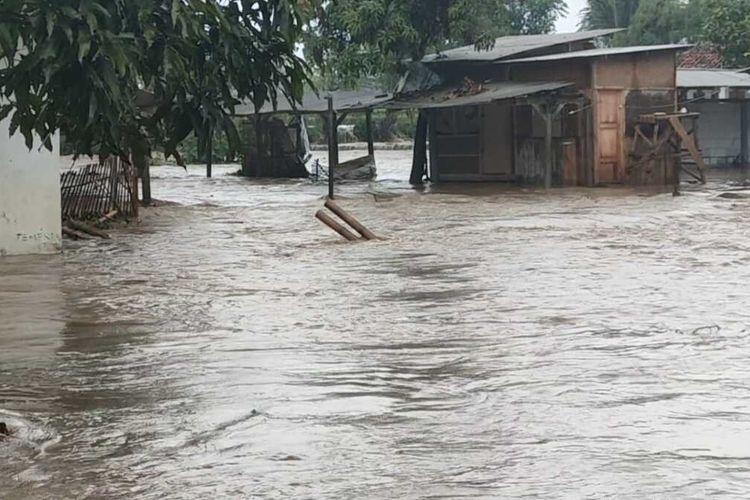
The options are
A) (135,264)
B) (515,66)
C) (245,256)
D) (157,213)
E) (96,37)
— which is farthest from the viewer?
(515,66)

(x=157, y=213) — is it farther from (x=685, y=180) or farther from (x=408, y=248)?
(x=685, y=180)

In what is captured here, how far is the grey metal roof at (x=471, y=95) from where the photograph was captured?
27219 millimetres

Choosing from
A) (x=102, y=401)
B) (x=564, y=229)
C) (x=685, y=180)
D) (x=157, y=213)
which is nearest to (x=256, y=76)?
(x=102, y=401)

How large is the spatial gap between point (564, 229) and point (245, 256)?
17.3 feet

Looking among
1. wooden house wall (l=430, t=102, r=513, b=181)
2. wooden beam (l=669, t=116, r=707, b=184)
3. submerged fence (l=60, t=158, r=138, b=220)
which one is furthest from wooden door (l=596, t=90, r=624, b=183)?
submerged fence (l=60, t=158, r=138, b=220)

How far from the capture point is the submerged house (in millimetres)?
27938

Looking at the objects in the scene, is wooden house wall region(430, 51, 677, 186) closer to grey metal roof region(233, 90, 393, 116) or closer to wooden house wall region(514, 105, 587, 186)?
wooden house wall region(514, 105, 587, 186)

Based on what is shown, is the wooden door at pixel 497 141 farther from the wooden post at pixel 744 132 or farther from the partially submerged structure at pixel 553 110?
the wooden post at pixel 744 132

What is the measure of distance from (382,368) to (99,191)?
12428 mm

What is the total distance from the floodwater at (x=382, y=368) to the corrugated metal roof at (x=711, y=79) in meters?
15.3

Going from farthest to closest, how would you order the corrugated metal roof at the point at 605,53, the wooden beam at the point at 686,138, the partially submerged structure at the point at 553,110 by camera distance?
the partially submerged structure at the point at 553,110
the corrugated metal roof at the point at 605,53
the wooden beam at the point at 686,138

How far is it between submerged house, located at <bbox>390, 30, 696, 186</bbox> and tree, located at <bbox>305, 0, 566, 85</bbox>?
2.69ft

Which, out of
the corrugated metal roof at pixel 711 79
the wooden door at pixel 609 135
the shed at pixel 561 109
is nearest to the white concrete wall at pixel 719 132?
the corrugated metal roof at pixel 711 79

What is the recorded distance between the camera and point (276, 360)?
29.1 ft
